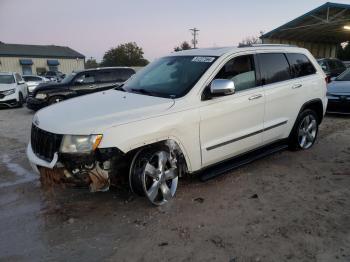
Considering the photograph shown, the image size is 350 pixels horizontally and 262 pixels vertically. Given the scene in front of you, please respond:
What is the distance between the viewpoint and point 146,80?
4.93 meters

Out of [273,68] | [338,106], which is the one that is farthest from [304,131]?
[338,106]

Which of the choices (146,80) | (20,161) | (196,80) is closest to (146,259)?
(196,80)

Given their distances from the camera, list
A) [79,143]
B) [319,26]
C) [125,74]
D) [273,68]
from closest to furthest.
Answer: [79,143], [273,68], [125,74], [319,26]

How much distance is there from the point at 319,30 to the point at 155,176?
2644cm

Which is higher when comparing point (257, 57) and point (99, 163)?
point (257, 57)

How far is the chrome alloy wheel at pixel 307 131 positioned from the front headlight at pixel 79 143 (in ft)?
12.5

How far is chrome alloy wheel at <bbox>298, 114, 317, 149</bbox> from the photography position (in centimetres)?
600

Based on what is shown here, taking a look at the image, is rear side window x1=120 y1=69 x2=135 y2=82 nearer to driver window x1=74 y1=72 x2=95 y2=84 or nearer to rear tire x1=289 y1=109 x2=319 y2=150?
driver window x1=74 y1=72 x2=95 y2=84

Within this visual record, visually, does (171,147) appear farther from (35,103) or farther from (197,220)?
(35,103)

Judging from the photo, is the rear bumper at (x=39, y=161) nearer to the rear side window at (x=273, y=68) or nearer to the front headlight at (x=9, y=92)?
the rear side window at (x=273, y=68)

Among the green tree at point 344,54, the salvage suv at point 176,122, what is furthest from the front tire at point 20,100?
the green tree at point 344,54

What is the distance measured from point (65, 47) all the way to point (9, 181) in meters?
54.7

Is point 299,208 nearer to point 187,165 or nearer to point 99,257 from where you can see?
point 187,165

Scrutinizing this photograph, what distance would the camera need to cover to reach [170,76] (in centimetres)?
466
